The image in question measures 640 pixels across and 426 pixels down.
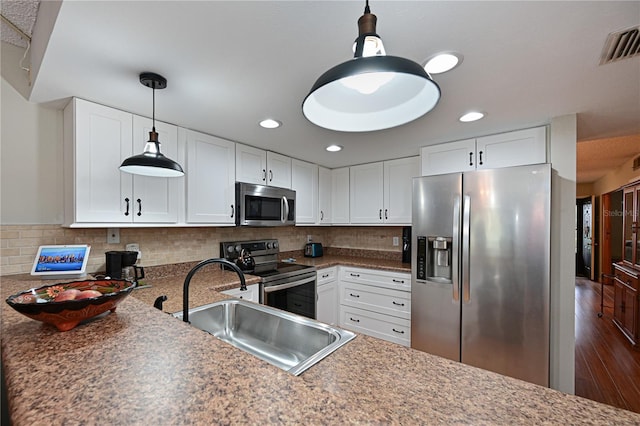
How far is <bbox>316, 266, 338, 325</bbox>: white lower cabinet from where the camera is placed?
9.89 feet

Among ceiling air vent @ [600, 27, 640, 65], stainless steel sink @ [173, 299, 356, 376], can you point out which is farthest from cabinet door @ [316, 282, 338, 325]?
ceiling air vent @ [600, 27, 640, 65]

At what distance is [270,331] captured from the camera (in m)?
1.41

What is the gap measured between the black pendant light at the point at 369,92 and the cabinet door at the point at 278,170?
206 cm

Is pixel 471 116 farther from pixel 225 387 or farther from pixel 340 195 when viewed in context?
pixel 225 387

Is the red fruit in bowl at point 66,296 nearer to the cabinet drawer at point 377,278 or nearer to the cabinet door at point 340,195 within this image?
the cabinet drawer at point 377,278

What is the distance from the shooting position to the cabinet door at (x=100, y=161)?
5.64ft

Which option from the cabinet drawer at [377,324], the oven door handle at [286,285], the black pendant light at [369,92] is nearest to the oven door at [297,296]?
the oven door handle at [286,285]

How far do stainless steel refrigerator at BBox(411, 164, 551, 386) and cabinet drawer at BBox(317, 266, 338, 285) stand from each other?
1021mm

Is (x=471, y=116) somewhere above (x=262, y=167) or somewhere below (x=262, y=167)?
above

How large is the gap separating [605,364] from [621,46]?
10.1ft

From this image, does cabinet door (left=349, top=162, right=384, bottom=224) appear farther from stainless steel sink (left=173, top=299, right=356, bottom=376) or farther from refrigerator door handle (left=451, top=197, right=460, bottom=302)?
stainless steel sink (left=173, top=299, right=356, bottom=376)

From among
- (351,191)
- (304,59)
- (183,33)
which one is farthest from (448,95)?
(351,191)

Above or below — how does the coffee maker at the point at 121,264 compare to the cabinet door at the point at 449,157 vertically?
below

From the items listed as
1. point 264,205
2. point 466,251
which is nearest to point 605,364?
point 466,251
